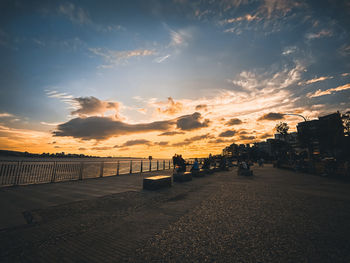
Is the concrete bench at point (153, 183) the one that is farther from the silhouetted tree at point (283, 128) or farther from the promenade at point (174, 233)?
the silhouetted tree at point (283, 128)

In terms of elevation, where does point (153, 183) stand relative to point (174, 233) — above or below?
above

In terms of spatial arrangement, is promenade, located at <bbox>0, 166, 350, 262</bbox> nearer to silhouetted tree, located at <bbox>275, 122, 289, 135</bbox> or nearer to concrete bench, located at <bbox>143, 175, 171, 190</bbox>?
concrete bench, located at <bbox>143, 175, 171, 190</bbox>

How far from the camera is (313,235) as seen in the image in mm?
3592

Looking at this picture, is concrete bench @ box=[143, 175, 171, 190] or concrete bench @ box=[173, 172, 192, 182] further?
concrete bench @ box=[173, 172, 192, 182]

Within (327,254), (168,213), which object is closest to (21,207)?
(168,213)

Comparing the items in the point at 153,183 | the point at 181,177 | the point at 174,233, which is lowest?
the point at 174,233

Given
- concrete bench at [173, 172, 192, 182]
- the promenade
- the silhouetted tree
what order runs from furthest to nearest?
the silhouetted tree
concrete bench at [173, 172, 192, 182]
the promenade

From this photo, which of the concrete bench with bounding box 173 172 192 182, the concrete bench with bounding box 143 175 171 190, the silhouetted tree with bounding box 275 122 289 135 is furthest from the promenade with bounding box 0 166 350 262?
the silhouetted tree with bounding box 275 122 289 135

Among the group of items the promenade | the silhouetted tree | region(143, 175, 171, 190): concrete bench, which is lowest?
the promenade

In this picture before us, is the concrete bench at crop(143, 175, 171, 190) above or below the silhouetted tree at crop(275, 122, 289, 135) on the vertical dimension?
below

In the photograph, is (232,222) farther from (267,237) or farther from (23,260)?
(23,260)

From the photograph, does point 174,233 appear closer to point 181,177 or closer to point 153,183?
point 153,183

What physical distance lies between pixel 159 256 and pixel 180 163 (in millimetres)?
15746

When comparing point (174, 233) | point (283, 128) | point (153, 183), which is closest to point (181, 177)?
point (153, 183)
